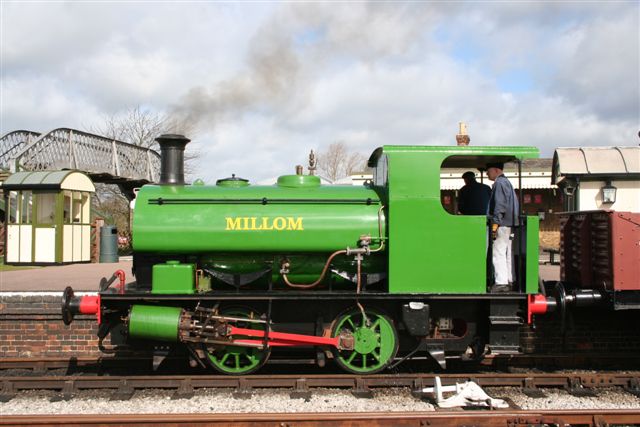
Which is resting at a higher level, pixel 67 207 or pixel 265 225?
pixel 67 207

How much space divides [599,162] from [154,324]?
464 inches

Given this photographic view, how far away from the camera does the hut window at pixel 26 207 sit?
1591cm

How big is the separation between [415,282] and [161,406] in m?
3.19

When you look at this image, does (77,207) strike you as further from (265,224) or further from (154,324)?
(265,224)

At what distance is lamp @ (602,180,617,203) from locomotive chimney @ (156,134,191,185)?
10.7 meters

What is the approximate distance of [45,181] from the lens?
1584cm

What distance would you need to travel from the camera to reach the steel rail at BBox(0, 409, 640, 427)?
5.14m

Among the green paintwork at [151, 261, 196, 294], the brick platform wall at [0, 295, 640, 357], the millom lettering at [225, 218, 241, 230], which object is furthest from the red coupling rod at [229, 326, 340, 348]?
the brick platform wall at [0, 295, 640, 357]

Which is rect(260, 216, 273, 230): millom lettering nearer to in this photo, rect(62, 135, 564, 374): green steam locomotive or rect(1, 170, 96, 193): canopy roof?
rect(62, 135, 564, 374): green steam locomotive

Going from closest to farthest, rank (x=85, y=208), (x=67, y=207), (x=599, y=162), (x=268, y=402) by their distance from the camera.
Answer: (x=268, y=402) → (x=599, y=162) → (x=67, y=207) → (x=85, y=208)

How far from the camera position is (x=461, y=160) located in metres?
7.09

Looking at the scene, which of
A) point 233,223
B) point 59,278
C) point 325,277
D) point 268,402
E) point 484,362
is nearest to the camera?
point 268,402

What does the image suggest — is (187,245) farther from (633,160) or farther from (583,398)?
(633,160)

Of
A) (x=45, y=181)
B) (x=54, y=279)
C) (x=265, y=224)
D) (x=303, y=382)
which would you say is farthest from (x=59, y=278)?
(x=303, y=382)
